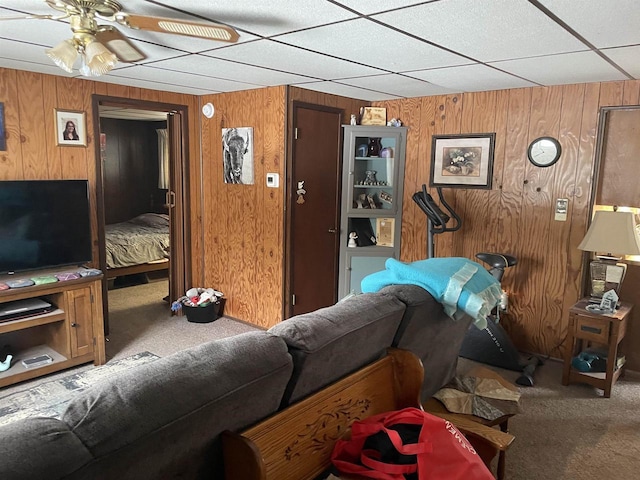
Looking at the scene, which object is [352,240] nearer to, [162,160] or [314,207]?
[314,207]

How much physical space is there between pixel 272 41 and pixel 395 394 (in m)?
1.88

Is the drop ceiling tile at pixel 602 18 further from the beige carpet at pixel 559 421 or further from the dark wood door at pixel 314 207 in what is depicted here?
the dark wood door at pixel 314 207

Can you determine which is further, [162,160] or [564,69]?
[162,160]

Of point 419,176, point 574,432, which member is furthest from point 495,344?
point 419,176

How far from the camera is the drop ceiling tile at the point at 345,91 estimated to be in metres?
3.98

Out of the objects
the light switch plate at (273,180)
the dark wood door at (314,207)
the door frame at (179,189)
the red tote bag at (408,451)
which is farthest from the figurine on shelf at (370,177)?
the red tote bag at (408,451)

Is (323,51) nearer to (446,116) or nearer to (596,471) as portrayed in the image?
(446,116)

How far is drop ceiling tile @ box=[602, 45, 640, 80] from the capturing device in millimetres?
2592

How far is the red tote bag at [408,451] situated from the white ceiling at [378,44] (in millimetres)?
1602

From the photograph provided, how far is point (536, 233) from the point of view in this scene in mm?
3934

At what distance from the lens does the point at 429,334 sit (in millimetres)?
2395

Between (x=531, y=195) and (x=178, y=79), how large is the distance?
9.76 feet

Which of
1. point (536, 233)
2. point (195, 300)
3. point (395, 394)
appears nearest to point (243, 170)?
point (195, 300)

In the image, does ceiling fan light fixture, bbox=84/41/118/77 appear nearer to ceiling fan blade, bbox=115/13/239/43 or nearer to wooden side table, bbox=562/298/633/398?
ceiling fan blade, bbox=115/13/239/43
